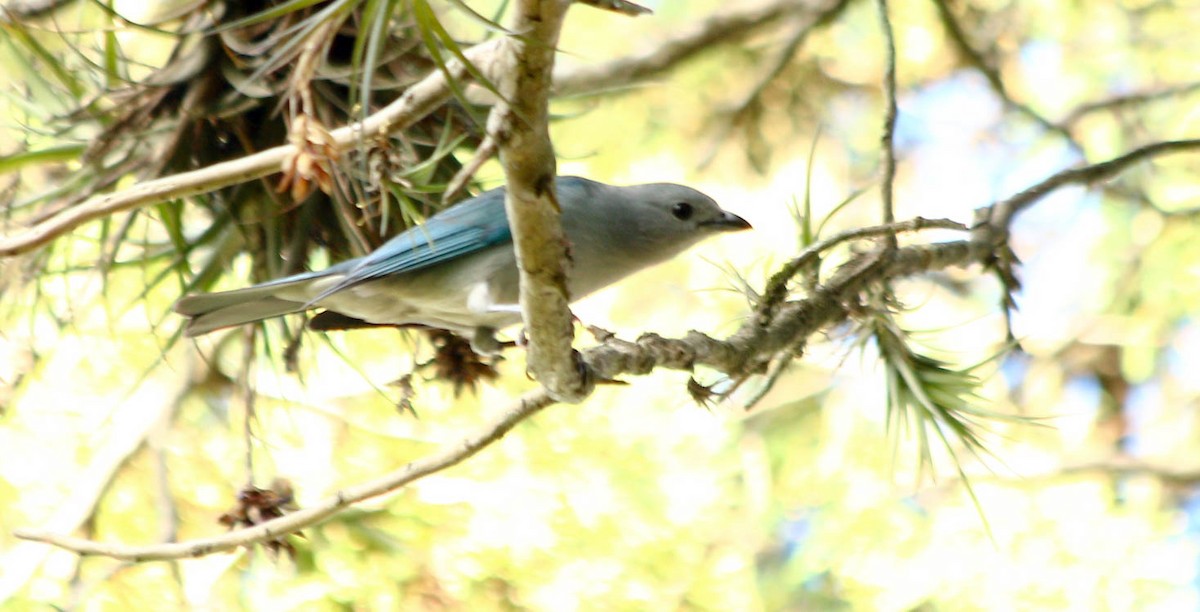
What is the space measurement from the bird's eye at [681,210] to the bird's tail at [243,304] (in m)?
1.22

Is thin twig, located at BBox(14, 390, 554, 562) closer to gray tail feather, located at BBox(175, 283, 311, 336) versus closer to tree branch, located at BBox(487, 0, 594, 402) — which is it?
tree branch, located at BBox(487, 0, 594, 402)

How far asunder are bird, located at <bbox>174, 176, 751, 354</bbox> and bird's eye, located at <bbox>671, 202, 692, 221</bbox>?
63mm

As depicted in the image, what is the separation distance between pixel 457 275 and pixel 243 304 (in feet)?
2.10

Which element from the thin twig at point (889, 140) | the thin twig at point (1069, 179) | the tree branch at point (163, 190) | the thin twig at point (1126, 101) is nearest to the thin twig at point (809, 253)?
Result: the thin twig at point (889, 140)

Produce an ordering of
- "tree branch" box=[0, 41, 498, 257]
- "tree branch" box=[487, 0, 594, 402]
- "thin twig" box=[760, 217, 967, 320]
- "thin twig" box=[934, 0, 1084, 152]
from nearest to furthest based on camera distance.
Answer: "tree branch" box=[487, 0, 594, 402] → "tree branch" box=[0, 41, 498, 257] → "thin twig" box=[760, 217, 967, 320] → "thin twig" box=[934, 0, 1084, 152]

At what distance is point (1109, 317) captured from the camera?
638 cm

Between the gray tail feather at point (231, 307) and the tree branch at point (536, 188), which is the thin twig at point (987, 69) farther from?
the tree branch at point (536, 188)

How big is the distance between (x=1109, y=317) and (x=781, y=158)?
6.77ft

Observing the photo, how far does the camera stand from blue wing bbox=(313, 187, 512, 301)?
331cm

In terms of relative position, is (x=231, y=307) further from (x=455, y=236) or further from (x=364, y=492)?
(x=364, y=492)

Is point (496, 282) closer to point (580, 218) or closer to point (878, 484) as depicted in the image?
point (580, 218)

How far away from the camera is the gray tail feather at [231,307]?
3.28 m

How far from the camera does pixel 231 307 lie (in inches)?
132

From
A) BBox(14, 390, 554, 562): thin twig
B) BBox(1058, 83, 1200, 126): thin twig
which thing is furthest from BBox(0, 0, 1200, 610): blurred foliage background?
BBox(14, 390, 554, 562): thin twig
